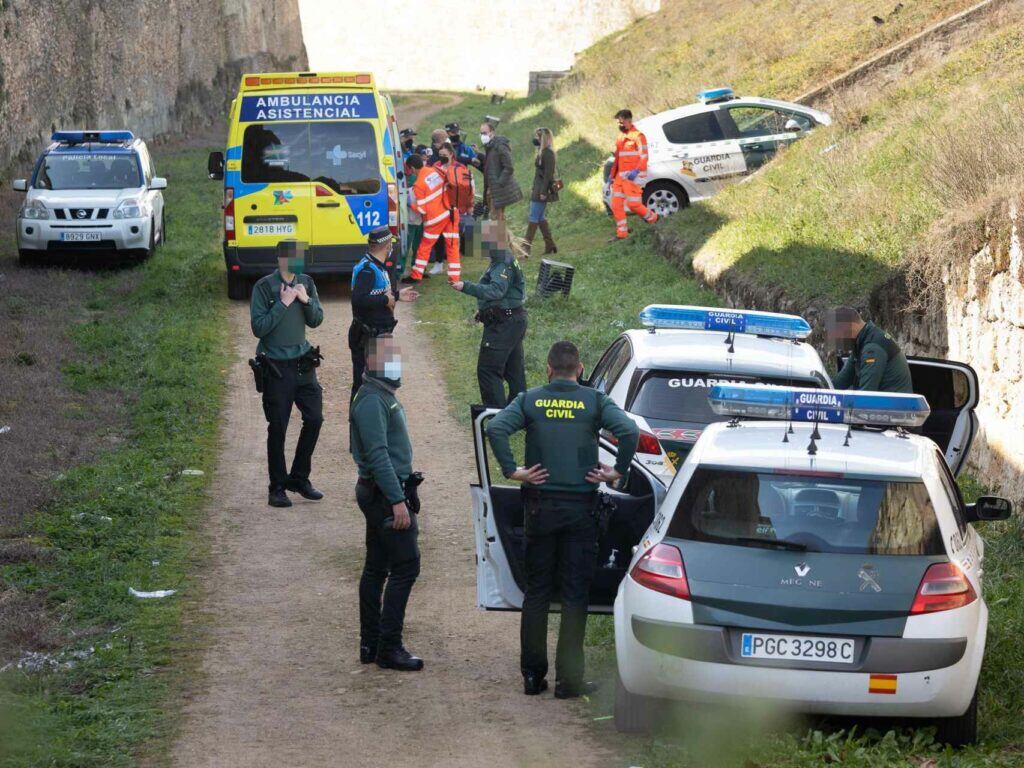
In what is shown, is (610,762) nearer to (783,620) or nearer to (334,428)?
(783,620)

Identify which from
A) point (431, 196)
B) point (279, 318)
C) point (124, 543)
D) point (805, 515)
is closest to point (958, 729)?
point (805, 515)

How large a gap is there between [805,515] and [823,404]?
69 centimetres

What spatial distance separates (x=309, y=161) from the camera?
1803cm

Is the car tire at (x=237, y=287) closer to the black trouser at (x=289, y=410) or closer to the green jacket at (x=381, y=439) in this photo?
the black trouser at (x=289, y=410)

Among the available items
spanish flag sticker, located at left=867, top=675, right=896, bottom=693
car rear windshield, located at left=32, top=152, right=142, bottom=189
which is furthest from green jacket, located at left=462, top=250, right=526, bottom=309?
car rear windshield, located at left=32, top=152, right=142, bottom=189

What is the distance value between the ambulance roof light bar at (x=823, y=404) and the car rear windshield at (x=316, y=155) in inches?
465

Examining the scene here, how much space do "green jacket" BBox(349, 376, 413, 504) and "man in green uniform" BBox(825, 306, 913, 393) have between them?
324cm

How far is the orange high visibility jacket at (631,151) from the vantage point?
2117 centimetres

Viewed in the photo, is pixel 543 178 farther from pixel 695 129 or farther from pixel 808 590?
pixel 808 590

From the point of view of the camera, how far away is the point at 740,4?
38406mm

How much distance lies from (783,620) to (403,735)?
1.86m

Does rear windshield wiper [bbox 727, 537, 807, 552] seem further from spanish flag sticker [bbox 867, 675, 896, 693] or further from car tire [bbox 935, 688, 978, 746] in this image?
car tire [bbox 935, 688, 978, 746]

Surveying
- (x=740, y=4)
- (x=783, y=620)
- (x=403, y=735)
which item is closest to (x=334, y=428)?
(x=403, y=735)

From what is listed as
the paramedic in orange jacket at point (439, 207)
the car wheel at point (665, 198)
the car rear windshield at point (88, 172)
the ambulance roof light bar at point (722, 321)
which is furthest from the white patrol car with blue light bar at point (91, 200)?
the ambulance roof light bar at point (722, 321)
